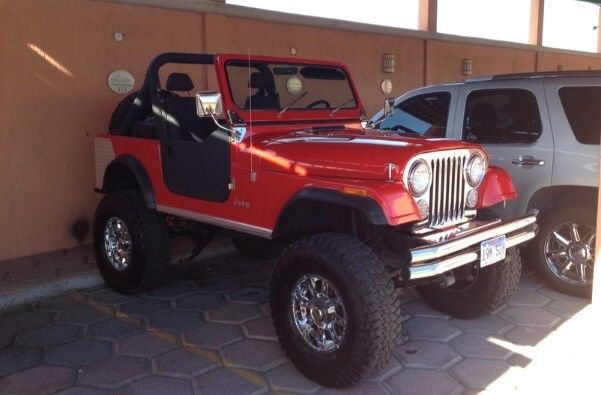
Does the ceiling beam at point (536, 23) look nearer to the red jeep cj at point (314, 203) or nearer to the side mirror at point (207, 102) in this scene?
the red jeep cj at point (314, 203)

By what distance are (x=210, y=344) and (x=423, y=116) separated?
2870 millimetres

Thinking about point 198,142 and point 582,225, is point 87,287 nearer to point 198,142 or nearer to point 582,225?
point 198,142

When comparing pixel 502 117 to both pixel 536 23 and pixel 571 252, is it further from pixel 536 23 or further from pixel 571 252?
pixel 536 23

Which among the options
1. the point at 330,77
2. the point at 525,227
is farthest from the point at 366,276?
the point at 330,77

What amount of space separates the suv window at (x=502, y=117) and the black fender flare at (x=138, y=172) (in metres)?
2.70

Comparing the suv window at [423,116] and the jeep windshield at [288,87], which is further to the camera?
the suv window at [423,116]

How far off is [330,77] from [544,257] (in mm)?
2272

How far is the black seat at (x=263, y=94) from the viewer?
13.8ft

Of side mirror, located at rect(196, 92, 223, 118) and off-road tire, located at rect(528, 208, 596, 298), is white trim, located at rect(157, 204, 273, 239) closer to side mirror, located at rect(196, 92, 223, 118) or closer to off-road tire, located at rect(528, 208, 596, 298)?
Answer: side mirror, located at rect(196, 92, 223, 118)

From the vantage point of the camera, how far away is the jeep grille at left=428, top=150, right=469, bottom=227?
340cm

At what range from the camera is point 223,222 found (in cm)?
400

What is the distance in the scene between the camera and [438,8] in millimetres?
9758

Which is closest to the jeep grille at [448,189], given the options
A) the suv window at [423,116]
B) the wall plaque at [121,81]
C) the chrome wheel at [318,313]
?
the chrome wheel at [318,313]

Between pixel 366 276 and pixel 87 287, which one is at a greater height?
pixel 366 276
